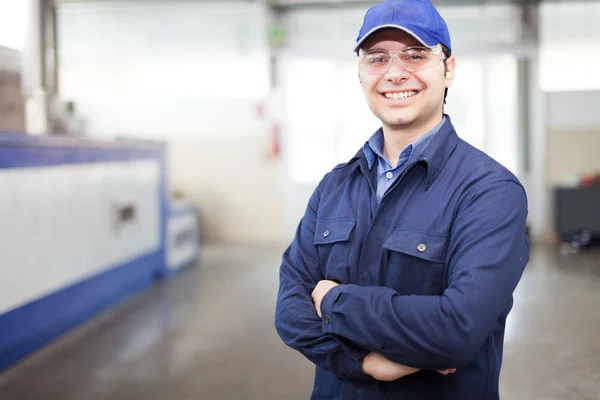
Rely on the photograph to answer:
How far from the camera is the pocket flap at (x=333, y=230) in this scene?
1.20 m

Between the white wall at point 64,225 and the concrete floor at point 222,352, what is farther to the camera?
the white wall at point 64,225

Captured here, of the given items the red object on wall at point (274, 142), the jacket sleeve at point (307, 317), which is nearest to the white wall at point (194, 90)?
the red object on wall at point (274, 142)

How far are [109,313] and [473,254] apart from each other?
11.4 feet

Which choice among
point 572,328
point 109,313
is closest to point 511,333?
point 572,328

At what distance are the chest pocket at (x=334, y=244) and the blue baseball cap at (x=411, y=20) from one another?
1.19ft

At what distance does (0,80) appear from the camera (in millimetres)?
3426

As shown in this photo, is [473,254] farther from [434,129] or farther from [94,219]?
[94,219]

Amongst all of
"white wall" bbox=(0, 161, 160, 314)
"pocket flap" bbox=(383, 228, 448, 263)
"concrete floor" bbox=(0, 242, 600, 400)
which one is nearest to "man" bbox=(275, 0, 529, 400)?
"pocket flap" bbox=(383, 228, 448, 263)

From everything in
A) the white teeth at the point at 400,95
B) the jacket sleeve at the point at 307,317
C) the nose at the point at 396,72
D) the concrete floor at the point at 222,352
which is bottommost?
the concrete floor at the point at 222,352

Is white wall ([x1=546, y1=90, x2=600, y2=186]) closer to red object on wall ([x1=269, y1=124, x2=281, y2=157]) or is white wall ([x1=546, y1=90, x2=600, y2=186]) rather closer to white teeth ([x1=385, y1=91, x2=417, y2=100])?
red object on wall ([x1=269, y1=124, x2=281, y2=157])

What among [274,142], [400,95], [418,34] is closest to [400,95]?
[400,95]

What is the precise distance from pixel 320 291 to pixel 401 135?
1.14ft

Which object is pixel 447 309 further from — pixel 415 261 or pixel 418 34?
pixel 418 34

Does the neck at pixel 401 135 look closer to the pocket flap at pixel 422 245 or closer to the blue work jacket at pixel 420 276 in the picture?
the blue work jacket at pixel 420 276
